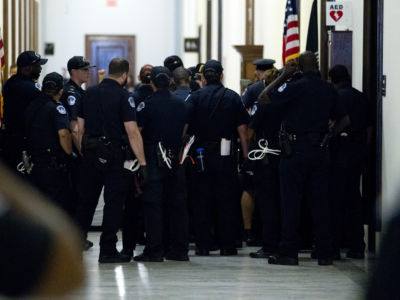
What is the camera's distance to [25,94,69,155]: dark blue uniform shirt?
7160 mm

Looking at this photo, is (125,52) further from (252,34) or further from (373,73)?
(373,73)

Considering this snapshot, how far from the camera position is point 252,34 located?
45.7 feet

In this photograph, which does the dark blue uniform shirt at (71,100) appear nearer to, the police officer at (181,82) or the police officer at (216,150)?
the police officer at (181,82)

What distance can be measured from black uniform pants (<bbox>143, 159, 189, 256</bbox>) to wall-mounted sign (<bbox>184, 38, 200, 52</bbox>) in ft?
45.8

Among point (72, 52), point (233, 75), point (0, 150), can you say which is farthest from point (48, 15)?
point (0, 150)

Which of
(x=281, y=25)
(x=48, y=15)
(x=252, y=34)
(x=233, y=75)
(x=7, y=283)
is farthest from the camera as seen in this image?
(x=48, y=15)

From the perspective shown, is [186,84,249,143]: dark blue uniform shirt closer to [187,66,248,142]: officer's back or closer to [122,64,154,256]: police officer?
[187,66,248,142]: officer's back

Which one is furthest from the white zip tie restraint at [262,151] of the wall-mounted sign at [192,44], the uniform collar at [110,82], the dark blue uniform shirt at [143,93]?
the wall-mounted sign at [192,44]

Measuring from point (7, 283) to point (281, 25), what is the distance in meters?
9.88

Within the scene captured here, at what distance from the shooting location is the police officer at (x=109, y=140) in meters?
6.62

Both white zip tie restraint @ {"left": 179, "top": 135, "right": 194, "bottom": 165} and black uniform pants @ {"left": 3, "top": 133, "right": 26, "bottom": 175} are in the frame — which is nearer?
white zip tie restraint @ {"left": 179, "top": 135, "right": 194, "bottom": 165}

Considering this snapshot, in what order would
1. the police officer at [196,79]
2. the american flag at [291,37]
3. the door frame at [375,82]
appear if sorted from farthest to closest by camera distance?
1. the american flag at [291,37]
2. the police officer at [196,79]
3. the door frame at [375,82]

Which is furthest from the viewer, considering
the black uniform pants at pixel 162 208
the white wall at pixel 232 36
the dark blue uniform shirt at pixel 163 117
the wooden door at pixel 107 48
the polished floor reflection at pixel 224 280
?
the wooden door at pixel 107 48

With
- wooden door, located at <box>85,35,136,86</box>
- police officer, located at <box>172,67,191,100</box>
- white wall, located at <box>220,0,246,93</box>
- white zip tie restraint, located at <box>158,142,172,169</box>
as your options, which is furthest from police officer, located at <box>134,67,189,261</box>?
wooden door, located at <box>85,35,136,86</box>
